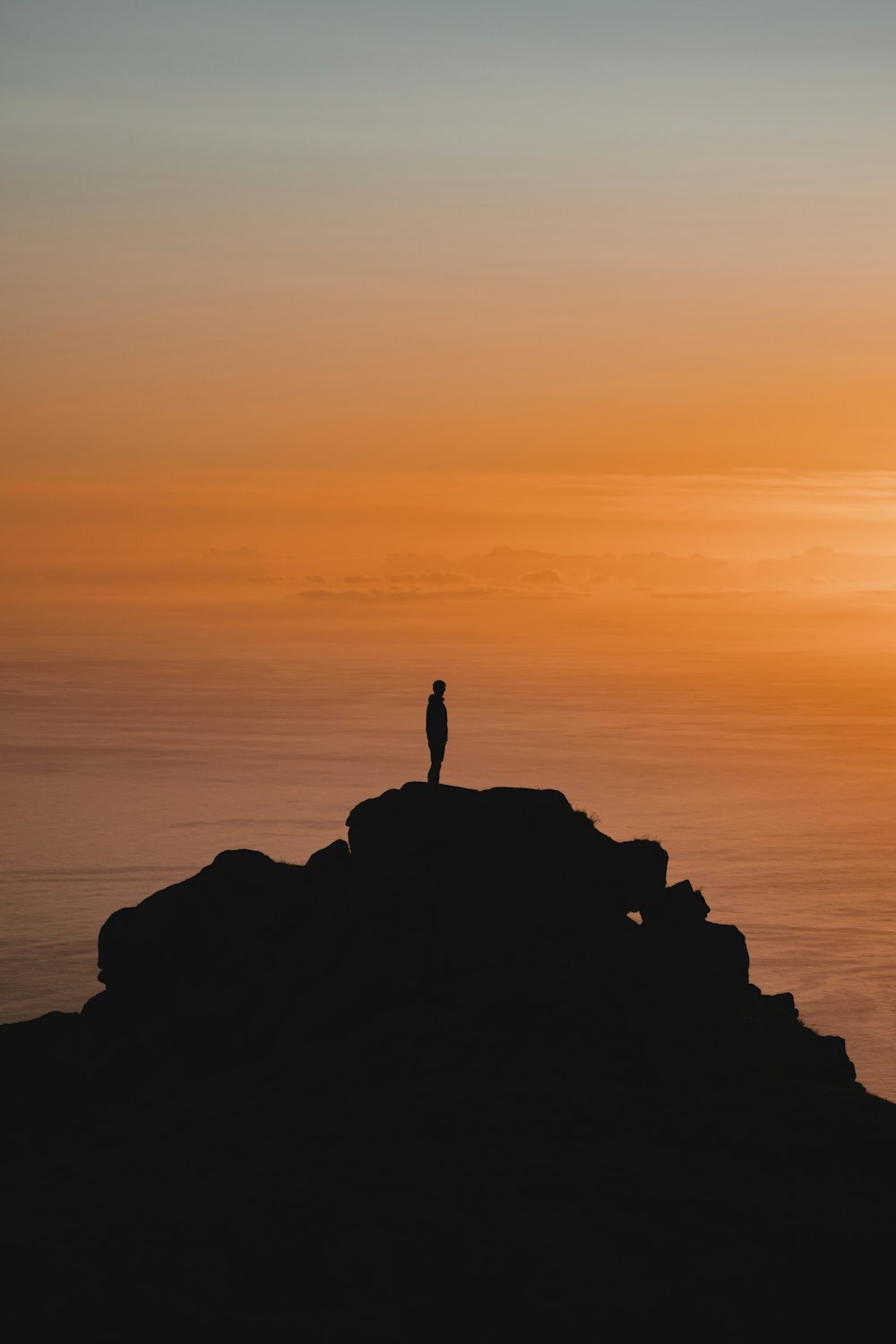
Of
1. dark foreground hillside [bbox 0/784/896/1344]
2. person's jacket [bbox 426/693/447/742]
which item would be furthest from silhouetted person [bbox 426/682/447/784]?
dark foreground hillside [bbox 0/784/896/1344]

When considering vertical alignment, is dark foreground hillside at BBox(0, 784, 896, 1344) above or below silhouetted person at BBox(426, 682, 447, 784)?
below

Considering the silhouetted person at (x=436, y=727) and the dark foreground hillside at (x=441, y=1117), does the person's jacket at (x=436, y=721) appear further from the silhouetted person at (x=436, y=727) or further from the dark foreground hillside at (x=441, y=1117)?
the dark foreground hillside at (x=441, y=1117)

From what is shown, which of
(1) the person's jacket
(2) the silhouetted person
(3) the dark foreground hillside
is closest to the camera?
(3) the dark foreground hillside

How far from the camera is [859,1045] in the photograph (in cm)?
9825

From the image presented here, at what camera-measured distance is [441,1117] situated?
98.7ft

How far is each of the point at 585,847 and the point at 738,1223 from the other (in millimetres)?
14463

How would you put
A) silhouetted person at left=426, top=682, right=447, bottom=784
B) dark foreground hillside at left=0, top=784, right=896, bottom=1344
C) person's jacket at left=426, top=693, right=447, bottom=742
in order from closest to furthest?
Answer: dark foreground hillside at left=0, top=784, right=896, bottom=1344 → silhouetted person at left=426, top=682, right=447, bottom=784 → person's jacket at left=426, top=693, right=447, bottom=742

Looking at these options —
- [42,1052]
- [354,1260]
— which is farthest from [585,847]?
[42,1052]

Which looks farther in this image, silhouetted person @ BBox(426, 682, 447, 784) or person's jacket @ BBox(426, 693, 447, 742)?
person's jacket @ BBox(426, 693, 447, 742)

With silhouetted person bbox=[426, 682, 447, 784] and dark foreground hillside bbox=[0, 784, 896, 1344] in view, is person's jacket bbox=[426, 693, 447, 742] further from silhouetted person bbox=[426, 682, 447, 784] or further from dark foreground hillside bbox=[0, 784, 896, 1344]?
dark foreground hillside bbox=[0, 784, 896, 1344]

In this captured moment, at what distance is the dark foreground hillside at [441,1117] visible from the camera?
2469cm

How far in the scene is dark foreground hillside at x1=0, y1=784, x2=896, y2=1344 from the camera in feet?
81.0

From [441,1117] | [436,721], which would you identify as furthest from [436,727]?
[441,1117]

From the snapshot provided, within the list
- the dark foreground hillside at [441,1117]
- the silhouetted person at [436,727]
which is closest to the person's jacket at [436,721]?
the silhouetted person at [436,727]
